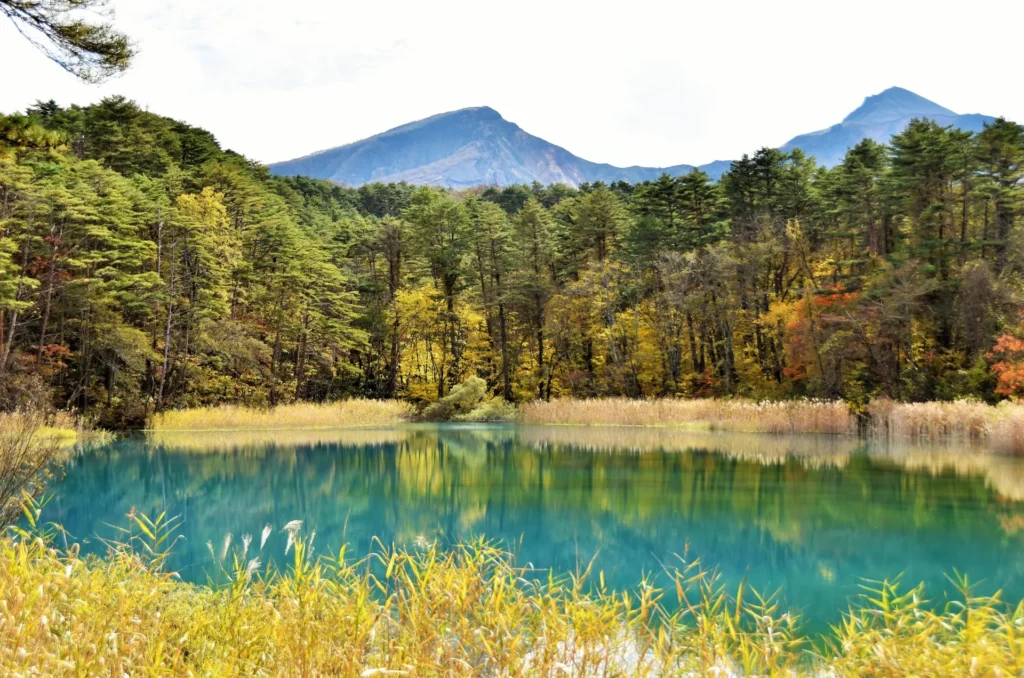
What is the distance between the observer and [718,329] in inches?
1334

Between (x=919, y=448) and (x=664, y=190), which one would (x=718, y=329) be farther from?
(x=919, y=448)

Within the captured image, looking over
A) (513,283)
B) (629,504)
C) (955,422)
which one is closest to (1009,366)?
(955,422)

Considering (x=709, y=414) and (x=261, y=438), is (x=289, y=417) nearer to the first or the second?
(x=261, y=438)

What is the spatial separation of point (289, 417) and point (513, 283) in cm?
1294

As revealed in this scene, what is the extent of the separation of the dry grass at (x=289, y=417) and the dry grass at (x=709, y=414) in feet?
19.8

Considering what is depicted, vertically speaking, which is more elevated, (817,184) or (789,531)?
(817,184)

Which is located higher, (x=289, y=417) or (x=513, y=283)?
(x=513, y=283)

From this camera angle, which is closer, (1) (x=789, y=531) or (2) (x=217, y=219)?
(1) (x=789, y=531)

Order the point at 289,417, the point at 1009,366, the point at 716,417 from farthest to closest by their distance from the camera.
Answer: the point at 289,417 < the point at 716,417 < the point at 1009,366

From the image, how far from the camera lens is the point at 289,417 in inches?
1092

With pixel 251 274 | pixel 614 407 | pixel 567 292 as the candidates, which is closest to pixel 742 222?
pixel 567 292

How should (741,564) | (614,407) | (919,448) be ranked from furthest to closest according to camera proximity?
(614,407) < (919,448) < (741,564)

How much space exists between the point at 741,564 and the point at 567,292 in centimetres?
2895

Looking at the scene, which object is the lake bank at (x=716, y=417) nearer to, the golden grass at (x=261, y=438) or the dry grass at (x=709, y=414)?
the dry grass at (x=709, y=414)
